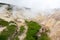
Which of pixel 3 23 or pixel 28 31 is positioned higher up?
pixel 3 23

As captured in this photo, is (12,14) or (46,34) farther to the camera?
(12,14)

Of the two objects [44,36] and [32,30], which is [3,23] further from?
[44,36]

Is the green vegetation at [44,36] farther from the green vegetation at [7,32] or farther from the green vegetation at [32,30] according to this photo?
the green vegetation at [7,32]

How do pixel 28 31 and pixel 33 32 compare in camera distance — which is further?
pixel 28 31

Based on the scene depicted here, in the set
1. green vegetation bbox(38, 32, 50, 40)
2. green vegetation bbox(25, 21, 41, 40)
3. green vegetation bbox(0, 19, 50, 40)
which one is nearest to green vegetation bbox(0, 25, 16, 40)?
green vegetation bbox(0, 19, 50, 40)

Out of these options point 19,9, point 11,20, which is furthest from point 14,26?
point 19,9

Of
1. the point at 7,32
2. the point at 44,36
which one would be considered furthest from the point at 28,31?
the point at 7,32

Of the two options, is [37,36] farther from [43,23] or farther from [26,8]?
[26,8]

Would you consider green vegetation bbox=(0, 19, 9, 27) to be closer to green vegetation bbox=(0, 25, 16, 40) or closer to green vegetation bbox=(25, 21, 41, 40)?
green vegetation bbox=(0, 25, 16, 40)
